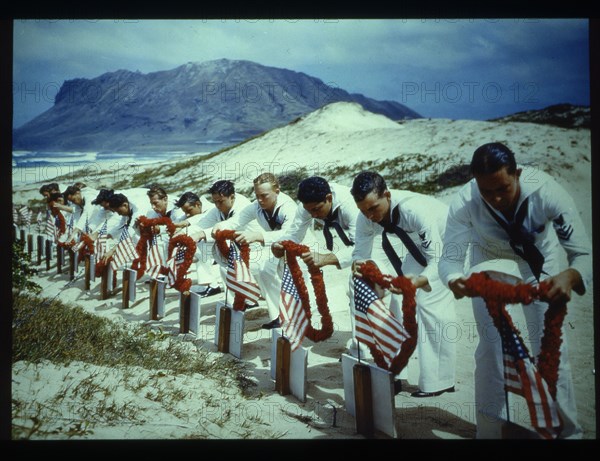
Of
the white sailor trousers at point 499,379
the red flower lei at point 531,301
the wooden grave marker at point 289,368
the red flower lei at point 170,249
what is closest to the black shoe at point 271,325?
the red flower lei at point 170,249

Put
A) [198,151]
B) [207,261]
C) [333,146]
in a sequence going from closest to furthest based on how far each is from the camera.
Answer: [198,151] → [207,261] → [333,146]

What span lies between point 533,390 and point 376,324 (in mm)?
1046

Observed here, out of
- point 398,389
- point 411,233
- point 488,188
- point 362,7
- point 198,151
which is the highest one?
point 362,7

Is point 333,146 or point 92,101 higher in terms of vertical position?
point 333,146

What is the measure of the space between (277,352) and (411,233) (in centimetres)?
152

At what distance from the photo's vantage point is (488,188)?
116 inches

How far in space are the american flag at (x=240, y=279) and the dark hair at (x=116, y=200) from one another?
3439mm

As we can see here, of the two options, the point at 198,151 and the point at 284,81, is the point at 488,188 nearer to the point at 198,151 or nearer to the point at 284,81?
the point at 284,81

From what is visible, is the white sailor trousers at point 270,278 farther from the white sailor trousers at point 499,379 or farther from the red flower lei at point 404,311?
the white sailor trousers at point 499,379

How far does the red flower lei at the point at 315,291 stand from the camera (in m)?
3.98

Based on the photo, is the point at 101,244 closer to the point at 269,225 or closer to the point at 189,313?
the point at 189,313

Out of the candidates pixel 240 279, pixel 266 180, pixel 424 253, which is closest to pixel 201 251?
pixel 266 180

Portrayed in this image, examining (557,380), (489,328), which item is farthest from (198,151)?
(557,380)

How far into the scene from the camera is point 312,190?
4375mm
